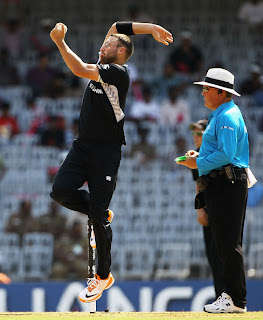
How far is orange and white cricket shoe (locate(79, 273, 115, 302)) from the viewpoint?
241 inches

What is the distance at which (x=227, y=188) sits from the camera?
600cm

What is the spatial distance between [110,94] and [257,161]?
21.8 feet

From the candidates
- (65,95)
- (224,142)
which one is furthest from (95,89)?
(65,95)

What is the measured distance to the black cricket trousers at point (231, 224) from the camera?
5992 millimetres

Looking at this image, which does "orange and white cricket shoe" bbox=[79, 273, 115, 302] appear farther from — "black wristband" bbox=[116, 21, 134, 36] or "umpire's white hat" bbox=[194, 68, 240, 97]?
"black wristband" bbox=[116, 21, 134, 36]

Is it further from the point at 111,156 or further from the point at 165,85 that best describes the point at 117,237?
the point at 111,156

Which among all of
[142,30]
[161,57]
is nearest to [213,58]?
[161,57]

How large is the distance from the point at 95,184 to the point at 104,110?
23.2 inches

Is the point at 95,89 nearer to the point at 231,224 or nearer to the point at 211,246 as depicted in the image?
the point at 231,224

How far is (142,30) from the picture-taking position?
657cm

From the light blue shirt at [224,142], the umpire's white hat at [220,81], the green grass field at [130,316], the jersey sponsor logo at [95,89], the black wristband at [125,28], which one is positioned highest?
the black wristband at [125,28]

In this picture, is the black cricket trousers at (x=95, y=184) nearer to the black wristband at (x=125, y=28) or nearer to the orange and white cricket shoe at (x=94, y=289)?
the orange and white cricket shoe at (x=94, y=289)

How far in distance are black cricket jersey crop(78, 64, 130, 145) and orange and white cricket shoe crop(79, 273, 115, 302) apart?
1.11m

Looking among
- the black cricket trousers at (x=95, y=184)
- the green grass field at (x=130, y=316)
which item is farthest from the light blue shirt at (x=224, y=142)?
the green grass field at (x=130, y=316)
